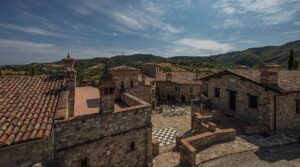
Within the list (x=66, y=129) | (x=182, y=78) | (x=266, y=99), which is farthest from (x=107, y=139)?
(x=182, y=78)

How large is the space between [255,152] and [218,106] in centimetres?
947

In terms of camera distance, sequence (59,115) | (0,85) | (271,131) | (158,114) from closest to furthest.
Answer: (59,115) → (0,85) → (271,131) → (158,114)

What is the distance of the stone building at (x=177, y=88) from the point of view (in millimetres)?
35750

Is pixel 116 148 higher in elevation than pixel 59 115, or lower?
lower

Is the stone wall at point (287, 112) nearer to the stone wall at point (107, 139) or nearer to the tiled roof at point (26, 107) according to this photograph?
the stone wall at point (107, 139)

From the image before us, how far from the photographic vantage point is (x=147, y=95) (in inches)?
1144

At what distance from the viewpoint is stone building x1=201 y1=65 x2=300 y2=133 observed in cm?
1451

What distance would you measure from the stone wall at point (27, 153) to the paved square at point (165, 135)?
1006 centimetres

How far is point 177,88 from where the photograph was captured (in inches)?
1430

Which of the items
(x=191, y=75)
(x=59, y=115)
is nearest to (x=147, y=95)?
(x=191, y=75)

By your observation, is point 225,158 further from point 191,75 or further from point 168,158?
point 191,75

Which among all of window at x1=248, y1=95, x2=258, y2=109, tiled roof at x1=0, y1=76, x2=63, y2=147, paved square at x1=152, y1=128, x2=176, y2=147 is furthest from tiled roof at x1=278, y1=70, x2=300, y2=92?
tiled roof at x1=0, y1=76, x2=63, y2=147

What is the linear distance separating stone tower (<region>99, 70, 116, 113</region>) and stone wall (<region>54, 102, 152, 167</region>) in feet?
1.24

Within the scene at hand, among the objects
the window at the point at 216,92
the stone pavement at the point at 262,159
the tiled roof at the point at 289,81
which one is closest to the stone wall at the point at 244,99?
the window at the point at 216,92
